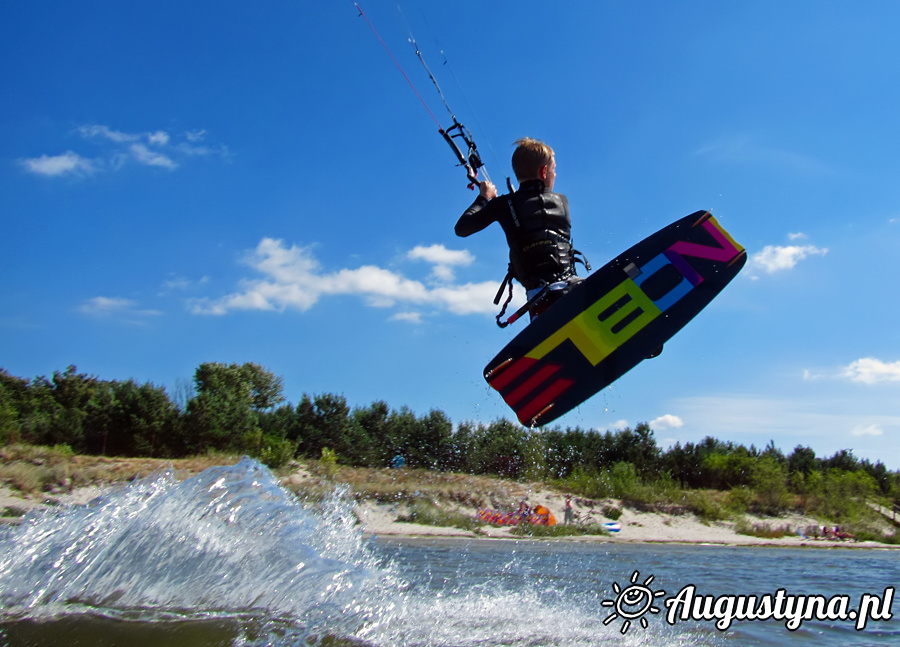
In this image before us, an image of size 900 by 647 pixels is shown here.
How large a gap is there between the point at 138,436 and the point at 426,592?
2886cm

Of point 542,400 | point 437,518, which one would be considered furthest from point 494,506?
point 542,400

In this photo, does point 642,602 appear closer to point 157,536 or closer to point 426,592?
point 426,592

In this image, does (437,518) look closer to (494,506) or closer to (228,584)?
(494,506)

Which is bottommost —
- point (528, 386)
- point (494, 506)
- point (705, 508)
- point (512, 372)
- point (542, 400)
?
point (705, 508)

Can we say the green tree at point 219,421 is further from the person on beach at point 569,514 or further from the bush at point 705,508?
the bush at point 705,508

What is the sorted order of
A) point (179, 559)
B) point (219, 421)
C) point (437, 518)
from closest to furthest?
1. point (179, 559)
2. point (437, 518)
3. point (219, 421)

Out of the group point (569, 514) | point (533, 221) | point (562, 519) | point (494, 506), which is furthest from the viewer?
point (562, 519)

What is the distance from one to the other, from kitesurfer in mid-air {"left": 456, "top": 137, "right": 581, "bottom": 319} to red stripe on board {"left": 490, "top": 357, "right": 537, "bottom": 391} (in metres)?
0.44

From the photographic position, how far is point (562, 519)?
26125 millimetres

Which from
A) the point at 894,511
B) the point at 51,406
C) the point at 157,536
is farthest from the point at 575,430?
the point at 157,536

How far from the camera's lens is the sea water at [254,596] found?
179 inches

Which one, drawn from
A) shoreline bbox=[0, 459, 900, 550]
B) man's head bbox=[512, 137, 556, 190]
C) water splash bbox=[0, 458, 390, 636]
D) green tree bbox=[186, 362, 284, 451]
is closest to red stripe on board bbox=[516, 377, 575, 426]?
man's head bbox=[512, 137, 556, 190]

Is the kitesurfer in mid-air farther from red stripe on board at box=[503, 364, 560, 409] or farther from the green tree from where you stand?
the green tree

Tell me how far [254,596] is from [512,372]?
2.73m
